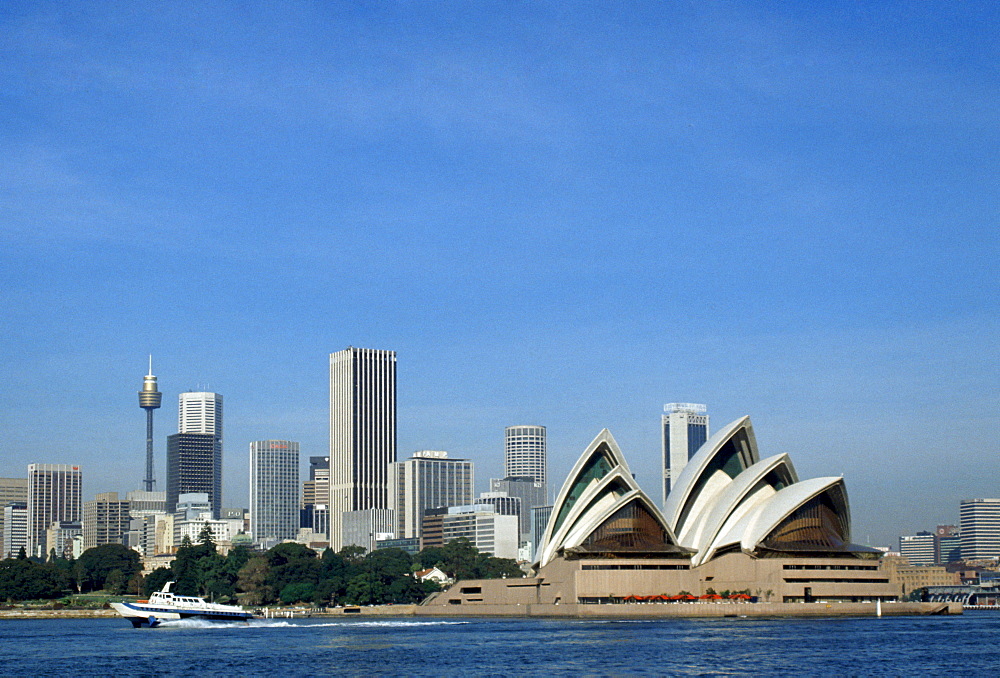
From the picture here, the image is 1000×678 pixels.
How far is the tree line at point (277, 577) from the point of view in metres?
154

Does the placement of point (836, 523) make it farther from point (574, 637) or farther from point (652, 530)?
point (574, 637)

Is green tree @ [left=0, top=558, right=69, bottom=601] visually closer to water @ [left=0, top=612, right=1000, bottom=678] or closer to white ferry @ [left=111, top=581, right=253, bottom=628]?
white ferry @ [left=111, top=581, right=253, bottom=628]

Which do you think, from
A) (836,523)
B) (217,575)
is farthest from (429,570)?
(836,523)

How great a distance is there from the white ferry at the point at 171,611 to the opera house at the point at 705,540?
23.0 m

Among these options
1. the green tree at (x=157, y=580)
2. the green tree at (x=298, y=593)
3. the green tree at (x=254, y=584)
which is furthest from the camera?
the green tree at (x=157, y=580)

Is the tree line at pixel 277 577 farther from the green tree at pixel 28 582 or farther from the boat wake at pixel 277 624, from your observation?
the boat wake at pixel 277 624

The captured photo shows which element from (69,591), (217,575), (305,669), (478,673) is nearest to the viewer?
(478,673)

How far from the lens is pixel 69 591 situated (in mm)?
194000

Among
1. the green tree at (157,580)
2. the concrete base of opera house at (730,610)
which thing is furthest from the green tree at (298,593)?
the concrete base of opera house at (730,610)

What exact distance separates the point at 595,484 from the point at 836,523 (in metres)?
20.5

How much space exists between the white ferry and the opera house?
23.0 meters

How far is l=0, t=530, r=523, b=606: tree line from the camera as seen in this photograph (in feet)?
504

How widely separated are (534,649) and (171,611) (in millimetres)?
48260

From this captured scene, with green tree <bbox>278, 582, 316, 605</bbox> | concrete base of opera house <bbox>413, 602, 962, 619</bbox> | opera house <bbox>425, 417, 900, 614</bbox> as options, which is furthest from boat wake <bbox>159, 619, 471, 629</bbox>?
green tree <bbox>278, 582, 316, 605</bbox>
